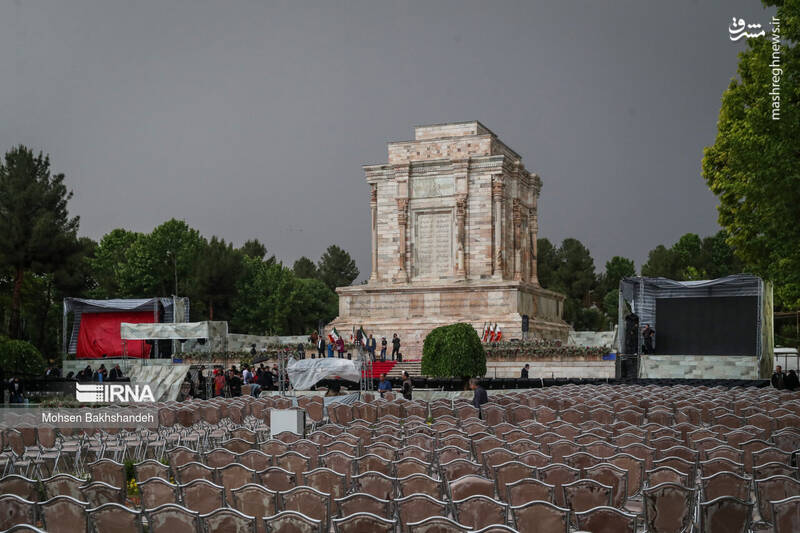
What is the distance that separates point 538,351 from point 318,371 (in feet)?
49.1

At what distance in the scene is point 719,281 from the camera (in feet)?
116

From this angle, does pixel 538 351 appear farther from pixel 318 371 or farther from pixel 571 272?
pixel 571 272

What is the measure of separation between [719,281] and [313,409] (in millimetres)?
21763

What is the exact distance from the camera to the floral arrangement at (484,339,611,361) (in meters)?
37.3

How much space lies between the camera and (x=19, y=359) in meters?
33.2

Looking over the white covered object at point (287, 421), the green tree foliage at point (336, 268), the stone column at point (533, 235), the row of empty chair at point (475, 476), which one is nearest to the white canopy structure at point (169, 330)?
the row of empty chair at point (475, 476)

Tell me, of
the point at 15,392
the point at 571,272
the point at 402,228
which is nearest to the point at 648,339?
the point at 402,228

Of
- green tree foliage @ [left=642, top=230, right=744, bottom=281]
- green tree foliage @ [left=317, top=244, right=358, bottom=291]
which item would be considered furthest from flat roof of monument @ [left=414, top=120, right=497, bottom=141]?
green tree foliage @ [left=317, top=244, right=358, bottom=291]

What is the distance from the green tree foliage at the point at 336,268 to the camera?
338 ft

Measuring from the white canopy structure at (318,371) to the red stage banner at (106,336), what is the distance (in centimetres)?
1911

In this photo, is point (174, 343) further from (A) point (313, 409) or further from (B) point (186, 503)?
(B) point (186, 503)

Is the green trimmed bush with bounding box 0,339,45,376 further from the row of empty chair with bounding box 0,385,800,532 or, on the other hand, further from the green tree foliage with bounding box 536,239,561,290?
the green tree foliage with bounding box 536,239,561,290

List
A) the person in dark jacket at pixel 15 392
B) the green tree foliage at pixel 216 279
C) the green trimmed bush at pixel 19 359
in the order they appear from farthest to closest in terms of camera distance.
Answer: the green tree foliage at pixel 216 279 → the green trimmed bush at pixel 19 359 → the person in dark jacket at pixel 15 392

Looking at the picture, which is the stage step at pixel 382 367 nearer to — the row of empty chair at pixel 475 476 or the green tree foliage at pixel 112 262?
the row of empty chair at pixel 475 476
